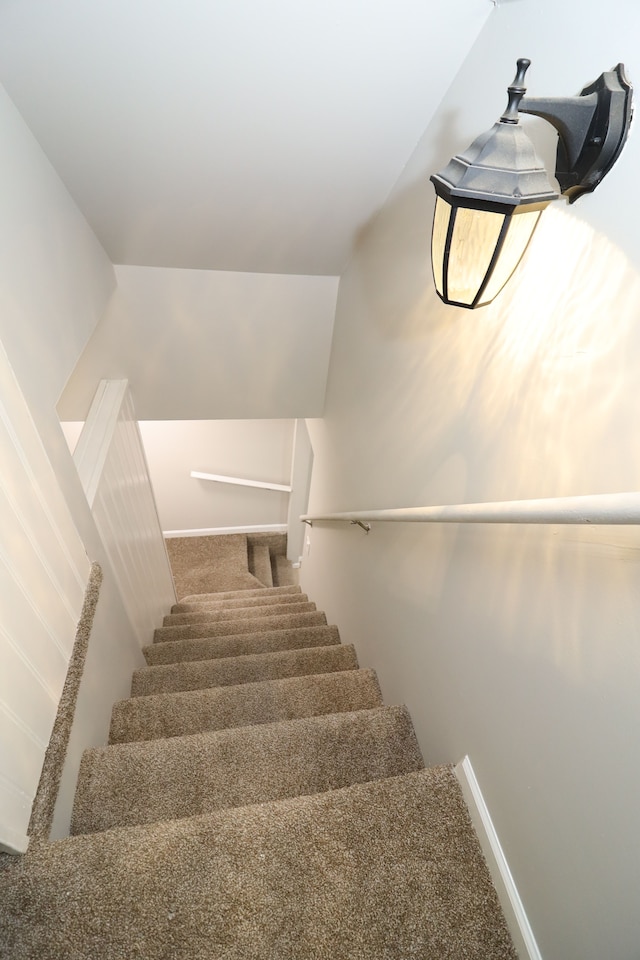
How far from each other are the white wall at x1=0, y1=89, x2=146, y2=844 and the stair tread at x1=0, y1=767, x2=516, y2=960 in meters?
0.27

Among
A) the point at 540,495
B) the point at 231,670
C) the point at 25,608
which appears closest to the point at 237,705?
the point at 231,670

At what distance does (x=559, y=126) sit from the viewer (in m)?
0.71

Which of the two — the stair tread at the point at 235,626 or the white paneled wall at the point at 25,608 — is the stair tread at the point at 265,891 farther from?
the stair tread at the point at 235,626

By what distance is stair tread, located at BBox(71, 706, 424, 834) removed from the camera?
4.52 ft

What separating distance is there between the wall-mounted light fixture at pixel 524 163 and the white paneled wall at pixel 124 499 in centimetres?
155

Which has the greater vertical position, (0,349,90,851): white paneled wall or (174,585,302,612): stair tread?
(0,349,90,851): white paneled wall

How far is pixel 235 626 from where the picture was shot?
3045 millimetres

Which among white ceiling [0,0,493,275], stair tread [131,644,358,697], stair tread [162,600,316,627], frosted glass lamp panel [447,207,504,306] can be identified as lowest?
stair tread [162,600,316,627]

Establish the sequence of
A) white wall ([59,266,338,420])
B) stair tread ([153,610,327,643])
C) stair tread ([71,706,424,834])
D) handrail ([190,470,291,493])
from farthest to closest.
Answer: handrail ([190,470,291,493]) < stair tread ([153,610,327,643]) < white wall ([59,266,338,420]) < stair tread ([71,706,424,834])

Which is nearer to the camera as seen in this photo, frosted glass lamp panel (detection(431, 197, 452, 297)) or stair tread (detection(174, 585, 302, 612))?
frosted glass lamp panel (detection(431, 197, 452, 297))

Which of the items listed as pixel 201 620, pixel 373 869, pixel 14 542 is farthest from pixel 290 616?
pixel 14 542

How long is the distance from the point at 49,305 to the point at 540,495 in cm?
153

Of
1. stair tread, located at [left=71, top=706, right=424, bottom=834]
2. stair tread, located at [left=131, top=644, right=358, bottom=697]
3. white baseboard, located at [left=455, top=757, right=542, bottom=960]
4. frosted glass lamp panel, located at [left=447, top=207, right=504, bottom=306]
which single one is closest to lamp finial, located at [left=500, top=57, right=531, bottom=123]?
frosted glass lamp panel, located at [left=447, top=207, right=504, bottom=306]

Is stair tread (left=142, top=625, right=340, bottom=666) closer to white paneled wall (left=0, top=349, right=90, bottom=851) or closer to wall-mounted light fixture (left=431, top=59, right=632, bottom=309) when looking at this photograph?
white paneled wall (left=0, top=349, right=90, bottom=851)
